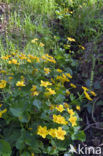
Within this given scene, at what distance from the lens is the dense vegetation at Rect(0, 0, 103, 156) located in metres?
1.35

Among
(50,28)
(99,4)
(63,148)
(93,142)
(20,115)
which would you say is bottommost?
(93,142)

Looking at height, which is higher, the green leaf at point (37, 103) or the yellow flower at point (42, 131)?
the green leaf at point (37, 103)

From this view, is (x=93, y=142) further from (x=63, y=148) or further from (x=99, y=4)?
(x=99, y=4)

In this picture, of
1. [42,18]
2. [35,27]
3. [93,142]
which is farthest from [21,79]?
[42,18]

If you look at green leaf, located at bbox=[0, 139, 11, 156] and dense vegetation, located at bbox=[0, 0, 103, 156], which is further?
dense vegetation, located at bbox=[0, 0, 103, 156]

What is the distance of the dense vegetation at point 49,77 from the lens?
1352mm

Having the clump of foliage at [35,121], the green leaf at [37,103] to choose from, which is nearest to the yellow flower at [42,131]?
the clump of foliage at [35,121]

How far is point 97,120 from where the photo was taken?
179 cm

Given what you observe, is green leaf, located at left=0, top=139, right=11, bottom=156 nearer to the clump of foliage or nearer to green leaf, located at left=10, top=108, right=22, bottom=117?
the clump of foliage

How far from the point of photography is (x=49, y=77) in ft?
7.02

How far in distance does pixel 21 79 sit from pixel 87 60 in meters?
0.99

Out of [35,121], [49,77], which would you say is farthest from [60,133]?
[49,77]

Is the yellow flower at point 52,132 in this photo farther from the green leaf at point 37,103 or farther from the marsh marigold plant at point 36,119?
the green leaf at point 37,103

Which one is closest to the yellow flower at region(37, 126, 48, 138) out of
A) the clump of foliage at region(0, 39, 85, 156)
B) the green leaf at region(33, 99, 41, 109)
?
the clump of foliage at region(0, 39, 85, 156)
